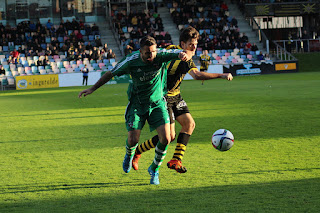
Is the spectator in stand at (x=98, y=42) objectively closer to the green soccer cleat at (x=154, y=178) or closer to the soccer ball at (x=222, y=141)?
the soccer ball at (x=222, y=141)

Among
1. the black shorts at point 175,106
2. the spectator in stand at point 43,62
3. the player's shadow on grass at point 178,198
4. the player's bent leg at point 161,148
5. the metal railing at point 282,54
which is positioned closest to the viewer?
the player's shadow on grass at point 178,198

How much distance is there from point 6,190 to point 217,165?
2.82 m

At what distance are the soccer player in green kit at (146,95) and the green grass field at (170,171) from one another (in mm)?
494

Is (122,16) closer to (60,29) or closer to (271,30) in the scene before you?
(60,29)

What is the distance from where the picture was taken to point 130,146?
648 centimetres

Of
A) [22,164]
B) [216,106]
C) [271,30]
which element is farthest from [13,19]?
[22,164]

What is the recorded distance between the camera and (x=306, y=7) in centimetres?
4706

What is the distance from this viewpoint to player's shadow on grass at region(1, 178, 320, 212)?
16.2 feet

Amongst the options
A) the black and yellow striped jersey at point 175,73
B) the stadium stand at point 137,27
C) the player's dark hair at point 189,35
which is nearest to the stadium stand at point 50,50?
the stadium stand at point 137,27

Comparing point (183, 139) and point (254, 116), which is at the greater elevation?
point (183, 139)

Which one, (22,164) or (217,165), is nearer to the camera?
(217,165)

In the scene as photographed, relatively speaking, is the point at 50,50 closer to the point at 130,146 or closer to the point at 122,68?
the point at 130,146

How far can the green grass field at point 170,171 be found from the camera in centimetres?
518

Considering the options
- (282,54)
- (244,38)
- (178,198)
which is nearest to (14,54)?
(244,38)
